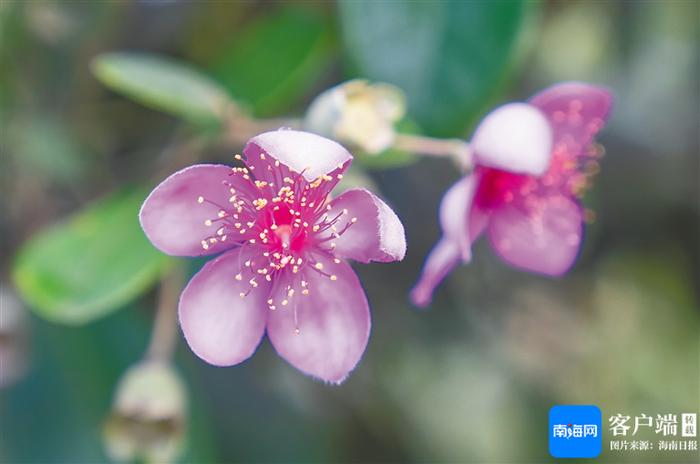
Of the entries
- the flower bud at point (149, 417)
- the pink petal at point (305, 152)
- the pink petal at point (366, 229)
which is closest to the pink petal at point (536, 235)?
the pink petal at point (366, 229)

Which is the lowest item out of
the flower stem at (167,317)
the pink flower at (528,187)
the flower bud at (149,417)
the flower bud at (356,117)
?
the flower bud at (149,417)

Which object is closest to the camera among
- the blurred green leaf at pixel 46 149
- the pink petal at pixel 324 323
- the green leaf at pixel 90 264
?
the pink petal at pixel 324 323

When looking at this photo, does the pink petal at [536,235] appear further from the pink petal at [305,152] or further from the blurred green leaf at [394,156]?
the pink petal at [305,152]

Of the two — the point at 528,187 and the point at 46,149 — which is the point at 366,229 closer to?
the point at 528,187

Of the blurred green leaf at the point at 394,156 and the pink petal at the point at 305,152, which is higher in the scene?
the pink petal at the point at 305,152

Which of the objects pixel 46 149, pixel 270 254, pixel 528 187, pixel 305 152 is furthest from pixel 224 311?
pixel 46 149

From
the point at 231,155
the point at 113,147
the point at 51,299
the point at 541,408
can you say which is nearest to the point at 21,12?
the point at 113,147

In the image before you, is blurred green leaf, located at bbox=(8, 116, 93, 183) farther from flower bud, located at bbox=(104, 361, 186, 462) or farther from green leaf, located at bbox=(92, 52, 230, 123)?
flower bud, located at bbox=(104, 361, 186, 462)

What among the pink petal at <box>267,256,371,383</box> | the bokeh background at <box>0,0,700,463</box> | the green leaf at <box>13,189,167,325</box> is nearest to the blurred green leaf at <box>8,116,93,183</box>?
the bokeh background at <box>0,0,700,463</box>
